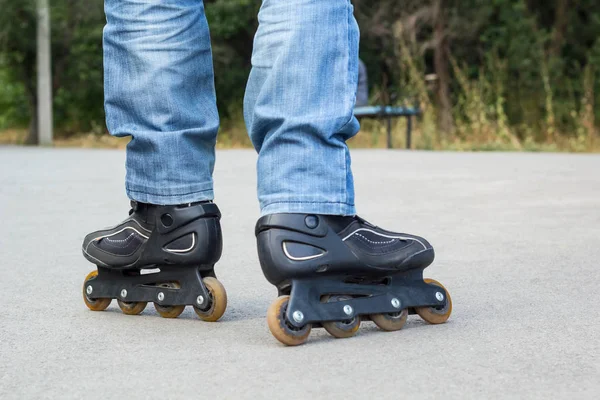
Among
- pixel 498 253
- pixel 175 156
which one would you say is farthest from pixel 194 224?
pixel 498 253

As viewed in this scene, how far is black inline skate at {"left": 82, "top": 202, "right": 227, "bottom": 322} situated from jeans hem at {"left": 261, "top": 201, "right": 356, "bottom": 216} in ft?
0.72

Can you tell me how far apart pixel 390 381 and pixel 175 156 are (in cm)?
85

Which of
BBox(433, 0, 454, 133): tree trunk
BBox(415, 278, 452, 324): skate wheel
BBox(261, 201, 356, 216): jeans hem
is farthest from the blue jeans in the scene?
BBox(433, 0, 454, 133): tree trunk

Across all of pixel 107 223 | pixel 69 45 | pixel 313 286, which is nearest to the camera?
pixel 313 286

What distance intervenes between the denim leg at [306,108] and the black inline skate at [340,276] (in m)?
0.05

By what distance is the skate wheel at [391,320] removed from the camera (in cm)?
212

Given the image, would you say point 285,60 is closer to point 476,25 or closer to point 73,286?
point 73,286

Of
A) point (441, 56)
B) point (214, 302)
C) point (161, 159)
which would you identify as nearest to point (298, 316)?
point (214, 302)

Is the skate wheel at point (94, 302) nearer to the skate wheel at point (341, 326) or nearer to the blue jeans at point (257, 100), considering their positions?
the blue jeans at point (257, 100)

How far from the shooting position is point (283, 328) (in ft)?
6.44

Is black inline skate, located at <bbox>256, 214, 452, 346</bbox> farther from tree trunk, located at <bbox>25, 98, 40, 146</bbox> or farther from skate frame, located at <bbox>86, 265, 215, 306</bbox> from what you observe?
tree trunk, located at <bbox>25, 98, 40, 146</bbox>

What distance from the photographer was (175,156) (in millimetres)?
2318

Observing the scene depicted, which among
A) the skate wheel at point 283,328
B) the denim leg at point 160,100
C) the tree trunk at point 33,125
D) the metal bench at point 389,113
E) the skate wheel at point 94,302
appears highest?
the denim leg at point 160,100

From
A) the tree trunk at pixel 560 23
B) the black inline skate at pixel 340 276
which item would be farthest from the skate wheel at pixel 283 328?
the tree trunk at pixel 560 23
